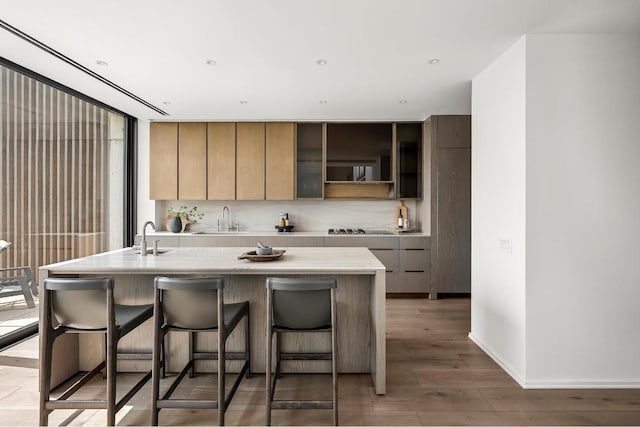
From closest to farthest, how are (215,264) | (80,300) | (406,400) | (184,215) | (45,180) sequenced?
1. (80,300)
2. (406,400)
3. (215,264)
4. (45,180)
5. (184,215)

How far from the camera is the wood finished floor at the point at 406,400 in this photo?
215cm

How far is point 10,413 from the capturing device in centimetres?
220

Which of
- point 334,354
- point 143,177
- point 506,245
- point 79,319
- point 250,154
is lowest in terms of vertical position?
point 334,354

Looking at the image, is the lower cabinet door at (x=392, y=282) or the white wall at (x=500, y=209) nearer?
the white wall at (x=500, y=209)

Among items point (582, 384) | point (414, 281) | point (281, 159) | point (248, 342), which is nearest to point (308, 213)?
point (281, 159)

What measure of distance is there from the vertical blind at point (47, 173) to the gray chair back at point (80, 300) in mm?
1706

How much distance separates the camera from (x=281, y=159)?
17.0 ft

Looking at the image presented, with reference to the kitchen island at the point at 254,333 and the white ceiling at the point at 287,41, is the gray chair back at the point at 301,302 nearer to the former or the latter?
the kitchen island at the point at 254,333

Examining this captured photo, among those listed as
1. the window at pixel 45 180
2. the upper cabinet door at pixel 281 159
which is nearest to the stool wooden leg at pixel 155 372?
the window at pixel 45 180

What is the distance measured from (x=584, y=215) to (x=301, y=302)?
2.13 meters

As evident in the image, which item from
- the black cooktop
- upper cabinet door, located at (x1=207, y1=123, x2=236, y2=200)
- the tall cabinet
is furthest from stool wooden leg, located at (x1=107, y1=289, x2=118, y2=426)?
the tall cabinet

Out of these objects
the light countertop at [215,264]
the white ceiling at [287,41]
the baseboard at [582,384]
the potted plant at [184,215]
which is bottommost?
the baseboard at [582,384]

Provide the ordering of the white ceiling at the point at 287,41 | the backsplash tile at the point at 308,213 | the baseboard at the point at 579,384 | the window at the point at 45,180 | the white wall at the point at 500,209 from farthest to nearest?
the backsplash tile at the point at 308,213
the window at the point at 45,180
the white wall at the point at 500,209
the baseboard at the point at 579,384
the white ceiling at the point at 287,41

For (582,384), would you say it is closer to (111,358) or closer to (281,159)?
(111,358)
